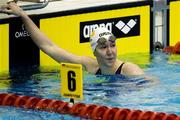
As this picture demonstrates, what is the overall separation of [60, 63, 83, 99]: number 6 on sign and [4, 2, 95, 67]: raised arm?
171 cm

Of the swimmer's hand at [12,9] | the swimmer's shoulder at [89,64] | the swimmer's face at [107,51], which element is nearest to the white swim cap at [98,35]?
the swimmer's face at [107,51]

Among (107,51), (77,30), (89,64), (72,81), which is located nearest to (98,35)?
(107,51)

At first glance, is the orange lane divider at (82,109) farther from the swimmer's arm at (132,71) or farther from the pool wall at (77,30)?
the pool wall at (77,30)

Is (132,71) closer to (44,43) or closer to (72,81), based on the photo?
Result: (44,43)

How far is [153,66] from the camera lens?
784 cm

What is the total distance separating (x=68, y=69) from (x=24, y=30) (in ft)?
7.53

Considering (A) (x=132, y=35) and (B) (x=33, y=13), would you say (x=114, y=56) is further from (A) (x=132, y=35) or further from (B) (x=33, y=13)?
(A) (x=132, y=35)

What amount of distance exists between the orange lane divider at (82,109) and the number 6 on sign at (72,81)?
1.24 feet

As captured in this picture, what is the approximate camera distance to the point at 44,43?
23.3 feet

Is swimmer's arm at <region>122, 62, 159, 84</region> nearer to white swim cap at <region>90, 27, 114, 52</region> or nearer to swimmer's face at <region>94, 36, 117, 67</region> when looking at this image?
swimmer's face at <region>94, 36, 117, 67</region>

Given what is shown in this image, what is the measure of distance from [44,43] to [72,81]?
1.90m

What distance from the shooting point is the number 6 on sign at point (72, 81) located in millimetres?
5219

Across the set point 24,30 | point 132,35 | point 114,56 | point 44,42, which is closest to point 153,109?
point 114,56

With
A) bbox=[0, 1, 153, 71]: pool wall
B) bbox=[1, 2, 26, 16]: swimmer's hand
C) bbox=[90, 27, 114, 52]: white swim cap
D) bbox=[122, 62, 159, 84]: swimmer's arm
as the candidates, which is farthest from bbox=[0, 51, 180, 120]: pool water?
bbox=[1, 2, 26, 16]: swimmer's hand
